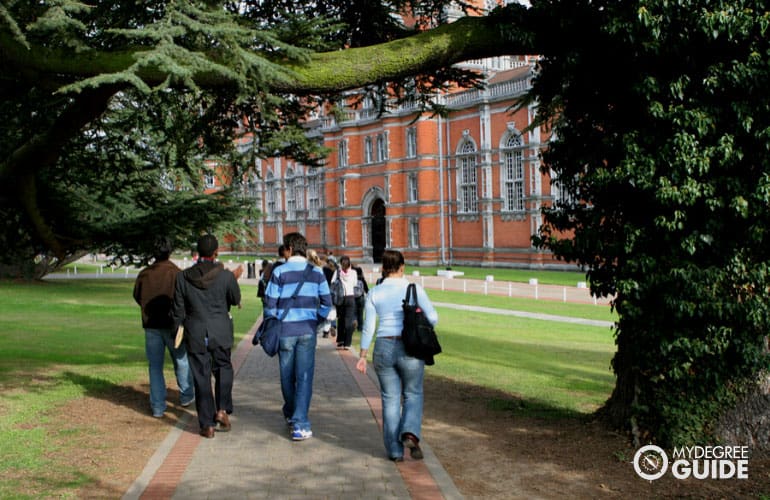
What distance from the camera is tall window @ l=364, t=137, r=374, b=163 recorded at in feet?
200

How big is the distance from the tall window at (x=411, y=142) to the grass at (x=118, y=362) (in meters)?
32.1

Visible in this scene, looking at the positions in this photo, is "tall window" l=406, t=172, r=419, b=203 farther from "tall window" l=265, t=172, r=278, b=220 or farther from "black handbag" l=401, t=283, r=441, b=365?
"black handbag" l=401, t=283, r=441, b=365

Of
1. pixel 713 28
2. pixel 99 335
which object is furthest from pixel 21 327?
pixel 713 28

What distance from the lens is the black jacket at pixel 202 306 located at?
24.2ft

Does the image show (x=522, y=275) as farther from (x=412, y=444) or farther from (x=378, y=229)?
(x=412, y=444)

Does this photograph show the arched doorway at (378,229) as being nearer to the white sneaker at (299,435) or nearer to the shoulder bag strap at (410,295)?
the white sneaker at (299,435)

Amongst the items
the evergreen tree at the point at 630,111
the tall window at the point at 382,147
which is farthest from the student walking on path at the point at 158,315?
the tall window at the point at 382,147

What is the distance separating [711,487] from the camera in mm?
5770

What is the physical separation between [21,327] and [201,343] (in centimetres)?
1235

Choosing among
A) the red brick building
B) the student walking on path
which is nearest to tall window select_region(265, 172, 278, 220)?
the red brick building

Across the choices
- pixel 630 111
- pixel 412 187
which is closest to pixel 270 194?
pixel 412 187

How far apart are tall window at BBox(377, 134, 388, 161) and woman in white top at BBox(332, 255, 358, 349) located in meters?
44.9

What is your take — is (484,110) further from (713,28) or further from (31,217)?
(713,28)

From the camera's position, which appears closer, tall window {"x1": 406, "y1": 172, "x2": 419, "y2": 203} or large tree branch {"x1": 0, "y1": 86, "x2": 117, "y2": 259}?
large tree branch {"x1": 0, "y1": 86, "x2": 117, "y2": 259}
